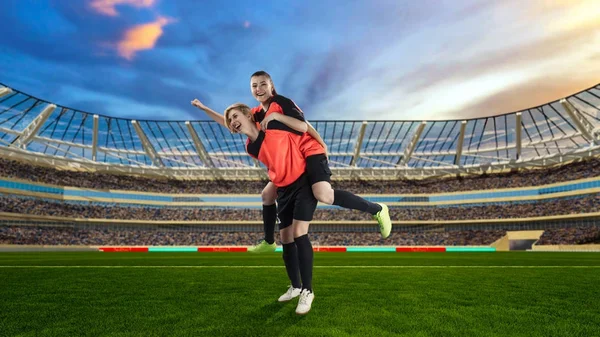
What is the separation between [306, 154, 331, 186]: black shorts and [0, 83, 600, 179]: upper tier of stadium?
34391 mm

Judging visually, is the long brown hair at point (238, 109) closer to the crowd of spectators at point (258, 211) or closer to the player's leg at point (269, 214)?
the player's leg at point (269, 214)

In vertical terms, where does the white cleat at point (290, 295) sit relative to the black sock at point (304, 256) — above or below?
below

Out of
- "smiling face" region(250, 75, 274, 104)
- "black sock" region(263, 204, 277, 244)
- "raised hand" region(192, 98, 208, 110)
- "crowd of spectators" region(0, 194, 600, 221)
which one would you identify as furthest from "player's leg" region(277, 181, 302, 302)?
"crowd of spectators" region(0, 194, 600, 221)

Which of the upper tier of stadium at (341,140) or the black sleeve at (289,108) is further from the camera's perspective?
the upper tier of stadium at (341,140)

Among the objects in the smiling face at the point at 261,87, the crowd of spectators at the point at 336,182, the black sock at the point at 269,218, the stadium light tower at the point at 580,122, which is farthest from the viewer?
the crowd of spectators at the point at 336,182

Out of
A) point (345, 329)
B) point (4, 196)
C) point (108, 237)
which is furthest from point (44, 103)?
point (345, 329)

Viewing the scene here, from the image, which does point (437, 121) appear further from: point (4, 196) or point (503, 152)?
point (4, 196)

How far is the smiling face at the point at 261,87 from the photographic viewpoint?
4367 millimetres

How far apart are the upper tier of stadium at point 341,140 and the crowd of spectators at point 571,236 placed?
7.33 metres

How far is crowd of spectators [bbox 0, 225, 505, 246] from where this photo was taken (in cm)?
4800

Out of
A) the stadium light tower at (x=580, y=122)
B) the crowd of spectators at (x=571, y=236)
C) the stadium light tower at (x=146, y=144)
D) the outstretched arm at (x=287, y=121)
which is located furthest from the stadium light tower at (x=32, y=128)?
the crowd of spectators at (x=571, y=236)

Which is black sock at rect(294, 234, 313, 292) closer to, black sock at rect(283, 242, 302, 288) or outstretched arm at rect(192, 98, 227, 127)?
black sock at rect(283, 242, 302, 288)

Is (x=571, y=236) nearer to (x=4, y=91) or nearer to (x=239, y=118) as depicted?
(x=239, y=118)

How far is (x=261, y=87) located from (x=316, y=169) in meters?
1.04
